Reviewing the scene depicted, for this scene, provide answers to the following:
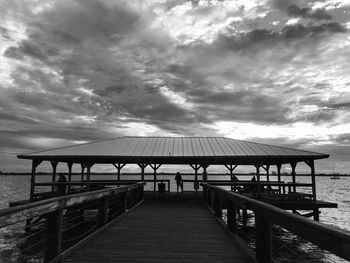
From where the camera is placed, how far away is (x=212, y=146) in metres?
20.5

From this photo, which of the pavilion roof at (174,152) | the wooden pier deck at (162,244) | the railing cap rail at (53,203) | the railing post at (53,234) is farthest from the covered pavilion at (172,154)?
the railing post at (53,234)

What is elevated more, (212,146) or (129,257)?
(212,146)

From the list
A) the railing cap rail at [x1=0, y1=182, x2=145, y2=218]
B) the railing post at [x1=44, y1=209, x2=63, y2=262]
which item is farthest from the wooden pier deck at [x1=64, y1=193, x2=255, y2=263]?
the railing cap rail at [x1=0, y1=182, x2=145, y2=218]

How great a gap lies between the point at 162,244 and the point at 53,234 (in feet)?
7.82

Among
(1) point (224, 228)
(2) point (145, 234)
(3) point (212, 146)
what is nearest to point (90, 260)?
(2) point (145, 234)

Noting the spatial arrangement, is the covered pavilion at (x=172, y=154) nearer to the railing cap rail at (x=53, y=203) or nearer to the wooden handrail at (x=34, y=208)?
the railing cap rail at (x=53, y=203)

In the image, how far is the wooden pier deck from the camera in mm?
5188

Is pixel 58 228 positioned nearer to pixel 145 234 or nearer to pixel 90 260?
pixel 90 260

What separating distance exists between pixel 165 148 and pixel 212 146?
3159mm

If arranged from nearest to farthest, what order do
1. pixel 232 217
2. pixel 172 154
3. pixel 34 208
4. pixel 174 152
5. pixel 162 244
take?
1. pixel 34 208
2. pixel 162 244
3. pixel 232 217
4. pixel 172 154
5. pixel 174 152

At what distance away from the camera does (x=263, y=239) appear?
14.1ft

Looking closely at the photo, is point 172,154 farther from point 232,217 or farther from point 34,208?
point 34,208

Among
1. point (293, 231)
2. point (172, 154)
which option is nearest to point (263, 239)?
point (293, 231)

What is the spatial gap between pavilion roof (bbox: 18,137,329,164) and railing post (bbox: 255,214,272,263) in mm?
13007
